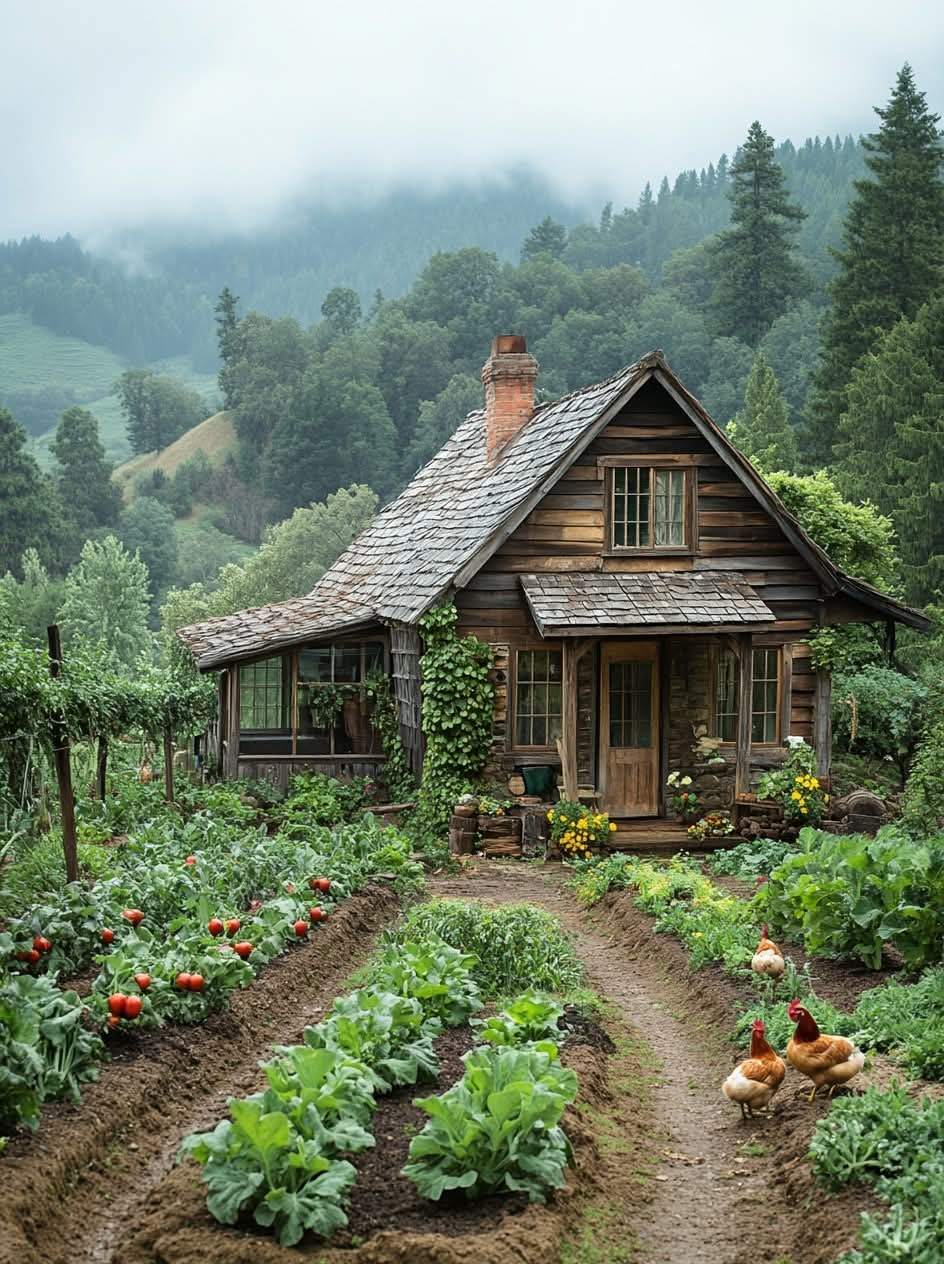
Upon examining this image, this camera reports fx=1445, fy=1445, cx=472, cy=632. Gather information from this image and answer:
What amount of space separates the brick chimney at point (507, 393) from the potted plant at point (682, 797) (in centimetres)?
613

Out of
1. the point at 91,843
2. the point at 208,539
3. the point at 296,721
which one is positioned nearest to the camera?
A: the point at 91,843

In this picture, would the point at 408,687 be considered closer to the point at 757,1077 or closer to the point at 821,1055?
the point at 757,1077

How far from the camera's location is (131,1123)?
803cm

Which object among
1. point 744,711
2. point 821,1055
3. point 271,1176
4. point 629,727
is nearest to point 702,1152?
point 821,1055

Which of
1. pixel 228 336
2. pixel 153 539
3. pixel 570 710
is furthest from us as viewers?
pixel 228 336

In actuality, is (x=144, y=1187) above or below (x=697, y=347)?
below

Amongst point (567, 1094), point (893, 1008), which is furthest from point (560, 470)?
point (567, 1094)

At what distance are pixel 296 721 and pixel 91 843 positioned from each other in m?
5.93

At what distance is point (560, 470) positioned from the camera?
63.6ft

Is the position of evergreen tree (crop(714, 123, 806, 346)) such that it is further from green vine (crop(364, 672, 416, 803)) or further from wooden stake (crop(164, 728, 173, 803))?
wooden stake (crop(164, 728, 173, 803))

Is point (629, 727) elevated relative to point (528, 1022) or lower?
elevated

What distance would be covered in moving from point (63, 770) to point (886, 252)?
45050 mm

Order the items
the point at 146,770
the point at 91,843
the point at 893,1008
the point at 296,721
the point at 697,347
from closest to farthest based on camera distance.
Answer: the point at 893,1008, the point at 91,843, the point at 296,721, the point at 146,770, the point at 697,347

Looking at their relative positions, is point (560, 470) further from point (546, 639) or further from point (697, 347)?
point (697, 347)
